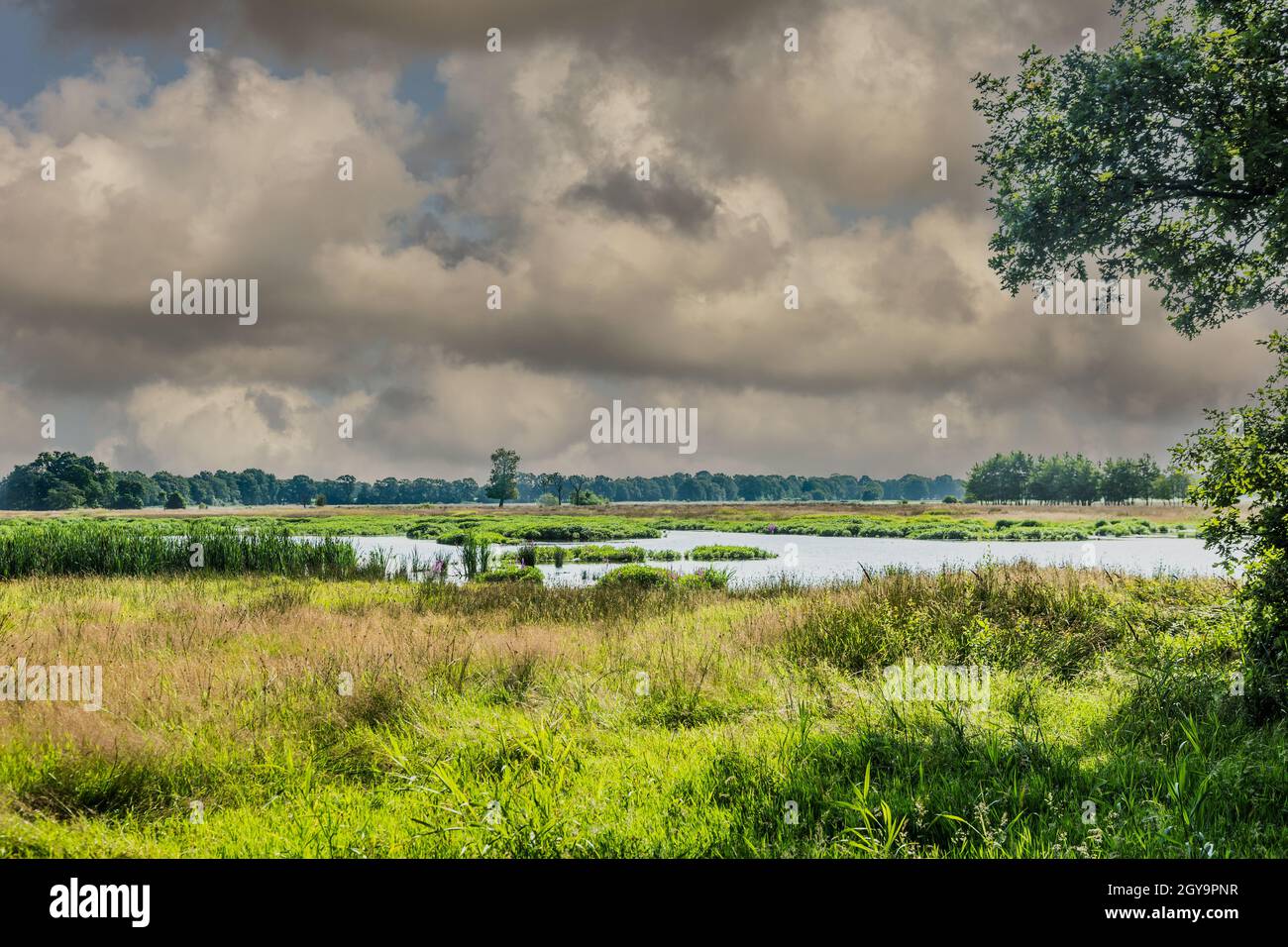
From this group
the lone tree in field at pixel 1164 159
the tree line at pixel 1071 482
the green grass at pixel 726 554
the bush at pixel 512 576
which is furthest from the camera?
the tree line at pixel 1071 482

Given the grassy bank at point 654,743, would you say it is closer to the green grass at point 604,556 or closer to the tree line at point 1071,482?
the green grass at point 604,556

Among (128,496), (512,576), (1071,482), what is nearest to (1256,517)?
(512,576)

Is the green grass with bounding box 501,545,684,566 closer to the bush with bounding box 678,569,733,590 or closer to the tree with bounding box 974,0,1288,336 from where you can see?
the bush with bounding box 678,569,733,590

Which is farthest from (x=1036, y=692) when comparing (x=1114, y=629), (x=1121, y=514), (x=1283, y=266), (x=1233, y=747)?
(x=1121, y=514)

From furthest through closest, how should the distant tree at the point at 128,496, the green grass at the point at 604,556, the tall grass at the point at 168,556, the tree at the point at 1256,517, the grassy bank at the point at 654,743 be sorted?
the distant tree at the point at 128,496 → the green grass at the point at 604,556 → the tall grass at the point at 168,556 → the tree at the point at 1256,517 → the grassy bank at the point at 654,743

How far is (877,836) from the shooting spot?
413 cm

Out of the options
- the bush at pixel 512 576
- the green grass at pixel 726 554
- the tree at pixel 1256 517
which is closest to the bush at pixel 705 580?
the bush at pixel 512 576

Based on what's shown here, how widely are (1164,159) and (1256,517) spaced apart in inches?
336

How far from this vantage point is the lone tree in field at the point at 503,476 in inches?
5463

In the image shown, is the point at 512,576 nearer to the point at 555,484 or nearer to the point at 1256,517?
the point at 1256,517

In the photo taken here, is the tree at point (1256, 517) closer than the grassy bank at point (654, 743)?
No

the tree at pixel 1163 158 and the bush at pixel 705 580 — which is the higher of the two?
the tree at pixel 1163 158

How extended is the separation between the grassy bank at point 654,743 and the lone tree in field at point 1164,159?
472 cm

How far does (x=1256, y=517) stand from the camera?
7.05 metres
